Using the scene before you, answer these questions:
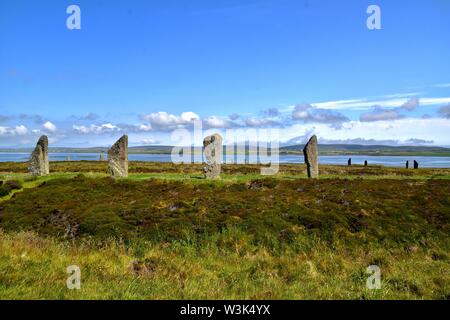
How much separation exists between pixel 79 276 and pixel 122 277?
3.51ft

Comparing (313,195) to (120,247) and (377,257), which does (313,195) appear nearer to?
(377,257)

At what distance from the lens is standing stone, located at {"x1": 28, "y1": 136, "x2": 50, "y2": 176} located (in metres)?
32.0

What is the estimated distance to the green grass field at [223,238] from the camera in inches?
382

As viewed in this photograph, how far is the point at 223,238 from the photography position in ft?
58.0

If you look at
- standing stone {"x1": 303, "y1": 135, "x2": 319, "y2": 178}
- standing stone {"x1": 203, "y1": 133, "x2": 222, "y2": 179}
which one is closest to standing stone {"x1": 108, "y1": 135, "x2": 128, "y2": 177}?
standing stone {"x1": 203, "y1": 133, "x2": 222, "y2": 179}

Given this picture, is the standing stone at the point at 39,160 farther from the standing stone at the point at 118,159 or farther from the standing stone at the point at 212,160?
the standing stone at the point at 212,160

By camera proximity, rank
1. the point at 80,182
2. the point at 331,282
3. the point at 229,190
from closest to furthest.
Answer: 1. the point at 331,282
2. the point at 229,190
3. the point at 80,182

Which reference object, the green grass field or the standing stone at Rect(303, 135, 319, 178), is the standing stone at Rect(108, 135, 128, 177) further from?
the standing stone at Rect(303, 135, 319, 178)

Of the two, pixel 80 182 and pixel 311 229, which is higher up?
pixel 80 182

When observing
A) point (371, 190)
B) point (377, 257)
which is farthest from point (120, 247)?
point (371, 190)

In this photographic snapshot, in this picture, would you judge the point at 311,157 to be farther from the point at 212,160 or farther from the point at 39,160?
the point at 39,160

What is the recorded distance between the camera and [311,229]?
18.5 m

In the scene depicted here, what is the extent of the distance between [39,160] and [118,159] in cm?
791

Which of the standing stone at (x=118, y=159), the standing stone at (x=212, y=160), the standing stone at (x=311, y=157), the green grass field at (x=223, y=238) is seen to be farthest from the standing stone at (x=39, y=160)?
the standing stone at (x=311, y=157)
